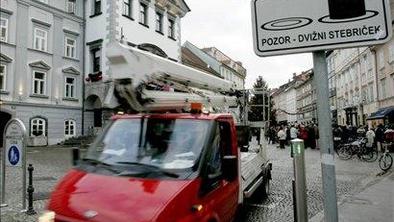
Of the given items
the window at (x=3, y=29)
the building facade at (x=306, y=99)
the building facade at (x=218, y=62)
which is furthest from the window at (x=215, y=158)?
the building facade at (x=306, y=99)

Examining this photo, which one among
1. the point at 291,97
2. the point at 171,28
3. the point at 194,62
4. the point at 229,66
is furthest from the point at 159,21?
the point at 291,97

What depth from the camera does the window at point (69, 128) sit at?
3154 centimetres

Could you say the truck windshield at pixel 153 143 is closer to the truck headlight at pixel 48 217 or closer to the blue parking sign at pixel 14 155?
the truck headlight at pixel 48 217

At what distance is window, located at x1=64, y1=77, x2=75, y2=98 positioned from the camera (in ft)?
Result: 105

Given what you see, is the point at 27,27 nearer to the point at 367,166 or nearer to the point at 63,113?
the point at 63,113

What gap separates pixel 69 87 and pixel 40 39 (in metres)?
4.28

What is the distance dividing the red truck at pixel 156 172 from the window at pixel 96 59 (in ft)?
91.4

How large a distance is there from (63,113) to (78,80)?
3.14 metres

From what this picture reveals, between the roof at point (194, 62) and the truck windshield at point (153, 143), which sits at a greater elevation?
the roof at point (194, 62)

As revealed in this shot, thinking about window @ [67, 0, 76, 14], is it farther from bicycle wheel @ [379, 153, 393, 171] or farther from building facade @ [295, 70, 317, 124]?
building facade @ [295, 70, 317, 124]

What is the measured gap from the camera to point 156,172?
4.73 meters

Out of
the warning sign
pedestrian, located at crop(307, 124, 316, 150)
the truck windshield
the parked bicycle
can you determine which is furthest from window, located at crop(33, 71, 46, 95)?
the warning sign

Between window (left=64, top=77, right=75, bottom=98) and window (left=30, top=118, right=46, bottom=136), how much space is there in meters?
3.07

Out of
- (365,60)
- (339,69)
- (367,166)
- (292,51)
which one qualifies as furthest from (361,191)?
(339,69)
